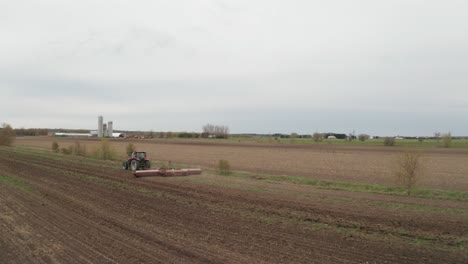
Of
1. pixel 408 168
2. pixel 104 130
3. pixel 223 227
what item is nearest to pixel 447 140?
pixel 408 168

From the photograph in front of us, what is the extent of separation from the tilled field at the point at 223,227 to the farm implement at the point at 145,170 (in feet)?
20.1

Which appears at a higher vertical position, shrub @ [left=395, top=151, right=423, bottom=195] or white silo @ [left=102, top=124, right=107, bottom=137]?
white silo @ [left=102, top=124, right=107, bottom=137]

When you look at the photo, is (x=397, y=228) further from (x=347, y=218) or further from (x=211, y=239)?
(x=211, y=239)

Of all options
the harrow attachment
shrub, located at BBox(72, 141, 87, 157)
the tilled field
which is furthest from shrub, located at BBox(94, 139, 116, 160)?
the tilled field

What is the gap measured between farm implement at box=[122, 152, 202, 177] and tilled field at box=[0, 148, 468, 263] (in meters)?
A: 6.11

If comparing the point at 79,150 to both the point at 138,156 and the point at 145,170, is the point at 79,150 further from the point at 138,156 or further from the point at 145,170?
the point at 145,170

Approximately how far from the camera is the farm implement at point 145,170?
2297 centimetres

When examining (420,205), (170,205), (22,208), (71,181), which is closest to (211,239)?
(170,205)

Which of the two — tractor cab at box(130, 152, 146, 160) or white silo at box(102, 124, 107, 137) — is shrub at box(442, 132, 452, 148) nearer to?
tractor cab at box(130, 152, 146, 160)

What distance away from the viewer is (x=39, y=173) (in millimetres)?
23688

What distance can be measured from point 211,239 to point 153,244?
4.70ft

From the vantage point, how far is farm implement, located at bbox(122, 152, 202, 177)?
23.0m

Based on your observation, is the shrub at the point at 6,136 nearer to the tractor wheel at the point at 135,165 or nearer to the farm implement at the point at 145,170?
the farm implement at the point at 145,170

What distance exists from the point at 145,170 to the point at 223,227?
589 inches
